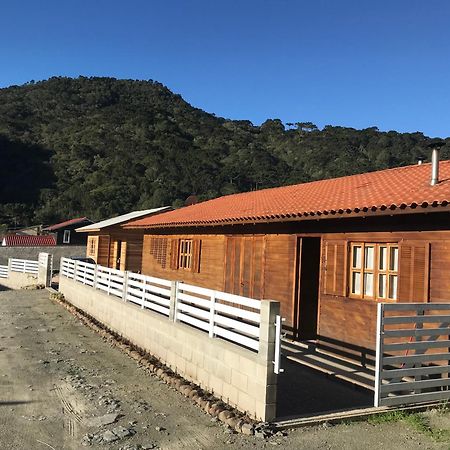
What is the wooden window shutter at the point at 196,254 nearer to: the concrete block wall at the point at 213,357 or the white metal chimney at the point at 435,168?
the concrete block wall at the point at 213,357

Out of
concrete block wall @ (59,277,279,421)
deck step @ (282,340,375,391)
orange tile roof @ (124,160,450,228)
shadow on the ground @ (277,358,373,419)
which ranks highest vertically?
orange tile roof @ (124,160,450,228)

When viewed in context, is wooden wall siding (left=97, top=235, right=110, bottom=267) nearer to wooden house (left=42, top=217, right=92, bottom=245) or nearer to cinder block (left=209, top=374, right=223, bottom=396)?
wooden house (left=42, top=217, right=92, bottom=245)

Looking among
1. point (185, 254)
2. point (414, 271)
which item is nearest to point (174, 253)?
point (185, 254)

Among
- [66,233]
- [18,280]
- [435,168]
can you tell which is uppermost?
[435,168]

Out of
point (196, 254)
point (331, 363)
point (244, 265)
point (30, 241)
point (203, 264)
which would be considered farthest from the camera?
point (30, 241)

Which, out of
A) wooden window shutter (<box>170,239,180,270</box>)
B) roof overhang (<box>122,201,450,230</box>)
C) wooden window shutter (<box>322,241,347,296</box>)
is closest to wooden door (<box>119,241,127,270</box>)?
wooden window shutter (<box>170,239,180,270</box>)

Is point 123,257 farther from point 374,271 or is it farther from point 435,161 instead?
point 435,161

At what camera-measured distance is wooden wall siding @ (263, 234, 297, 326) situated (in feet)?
31.2

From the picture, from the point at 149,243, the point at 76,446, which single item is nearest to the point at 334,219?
the point at 76,446

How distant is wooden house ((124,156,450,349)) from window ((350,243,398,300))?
0.02 meters

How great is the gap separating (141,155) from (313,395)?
264ft

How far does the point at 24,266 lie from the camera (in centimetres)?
2608

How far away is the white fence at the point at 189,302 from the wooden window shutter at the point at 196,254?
7.62 ft

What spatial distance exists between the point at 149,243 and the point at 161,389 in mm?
11291
